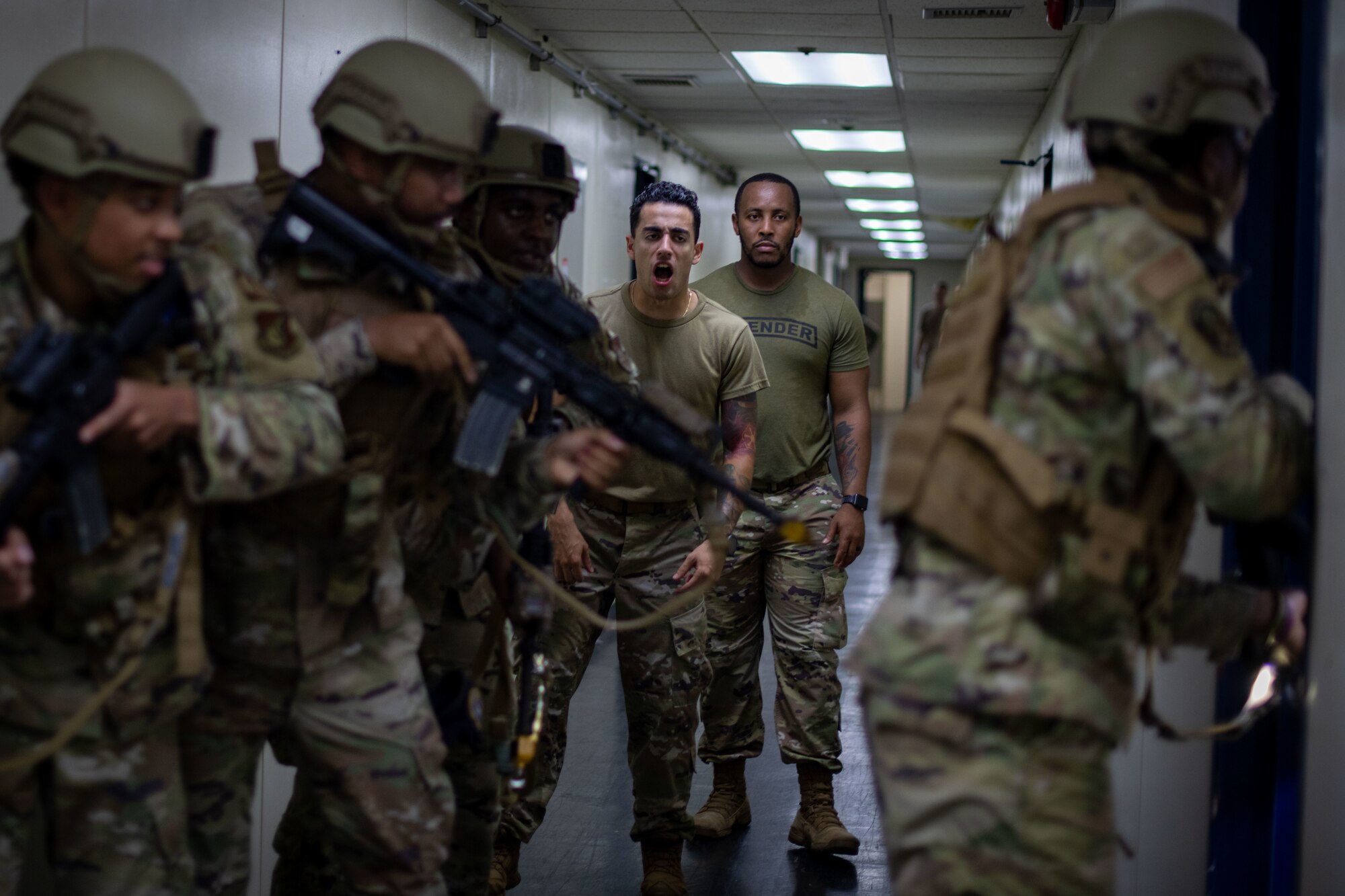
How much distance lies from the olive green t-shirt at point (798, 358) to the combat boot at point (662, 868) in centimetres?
112

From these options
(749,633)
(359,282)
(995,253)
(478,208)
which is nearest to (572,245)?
(749,633)

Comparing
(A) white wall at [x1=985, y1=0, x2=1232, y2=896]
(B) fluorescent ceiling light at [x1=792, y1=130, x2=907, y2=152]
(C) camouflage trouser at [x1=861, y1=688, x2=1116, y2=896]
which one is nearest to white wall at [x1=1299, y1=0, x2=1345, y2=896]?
(A) white wall at [x1=985, y1=0, x2=1232, y2=896]

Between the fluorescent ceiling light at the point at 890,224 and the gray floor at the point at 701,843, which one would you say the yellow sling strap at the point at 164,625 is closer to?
the gray floor at the point at 701,843

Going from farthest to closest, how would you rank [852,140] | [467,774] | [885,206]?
[885,206], [852,140], [467,774]

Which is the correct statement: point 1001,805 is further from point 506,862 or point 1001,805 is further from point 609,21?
point 609,21

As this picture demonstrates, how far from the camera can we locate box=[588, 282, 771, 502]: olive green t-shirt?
12.1 ft

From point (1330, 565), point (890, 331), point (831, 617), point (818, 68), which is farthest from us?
point (890, 331)

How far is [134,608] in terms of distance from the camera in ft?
6.63

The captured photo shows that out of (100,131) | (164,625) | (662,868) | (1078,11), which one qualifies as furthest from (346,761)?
(1078,11)

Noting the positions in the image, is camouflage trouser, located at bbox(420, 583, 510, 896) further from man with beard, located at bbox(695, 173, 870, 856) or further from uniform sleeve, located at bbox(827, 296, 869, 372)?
uniform sleeve, located at bbox(827, 296, 869, 372)

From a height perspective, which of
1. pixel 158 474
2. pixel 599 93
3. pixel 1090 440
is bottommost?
pixel 158 474

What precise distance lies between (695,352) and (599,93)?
4.21 m

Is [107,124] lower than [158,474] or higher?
higher

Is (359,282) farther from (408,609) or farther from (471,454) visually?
(408,609)
